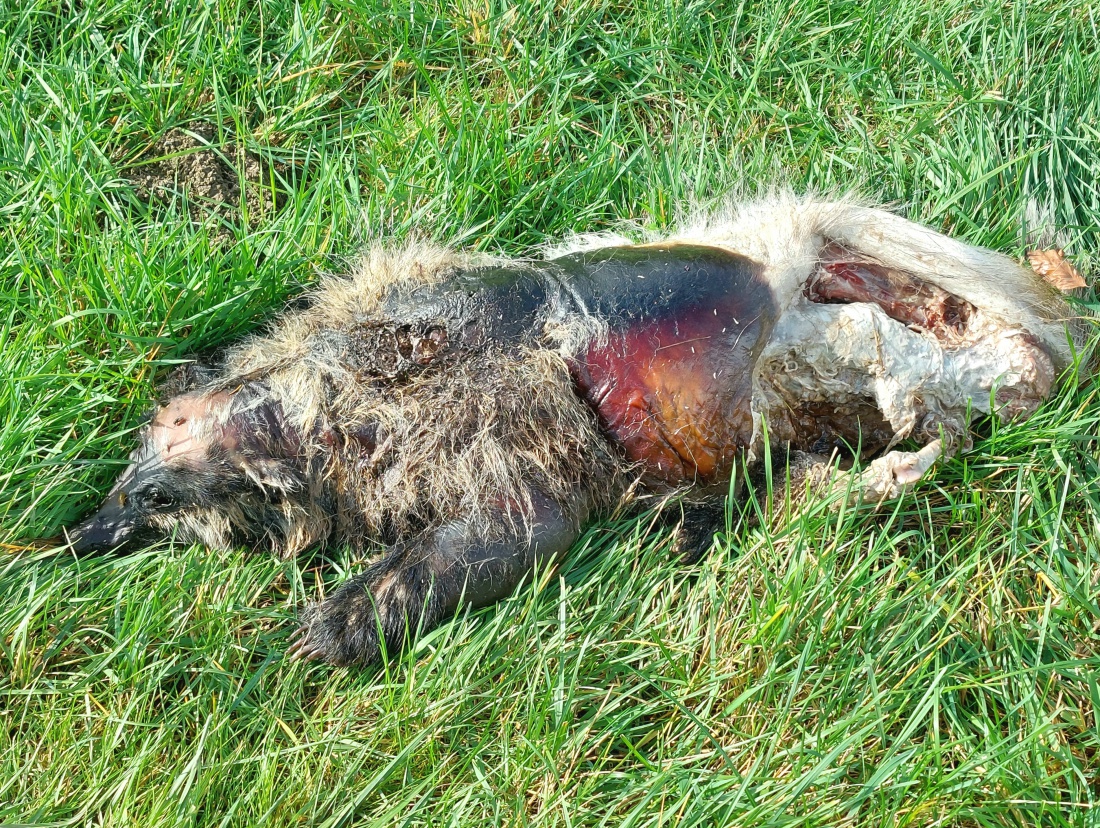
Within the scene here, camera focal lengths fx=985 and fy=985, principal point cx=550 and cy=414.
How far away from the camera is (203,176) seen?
381 centimetres

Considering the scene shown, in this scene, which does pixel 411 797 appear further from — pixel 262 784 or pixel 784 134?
pixel 784 134

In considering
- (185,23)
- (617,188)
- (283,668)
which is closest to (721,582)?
(283,668)

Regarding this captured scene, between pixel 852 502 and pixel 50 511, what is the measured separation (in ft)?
8.17

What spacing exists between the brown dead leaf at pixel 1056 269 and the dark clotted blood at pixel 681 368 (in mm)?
1176

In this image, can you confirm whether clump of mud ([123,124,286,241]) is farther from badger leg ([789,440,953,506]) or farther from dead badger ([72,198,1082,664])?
badger leg ([789,440,953,506])

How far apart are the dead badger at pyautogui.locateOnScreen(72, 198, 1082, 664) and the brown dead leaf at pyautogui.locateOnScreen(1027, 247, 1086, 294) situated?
0.93ft

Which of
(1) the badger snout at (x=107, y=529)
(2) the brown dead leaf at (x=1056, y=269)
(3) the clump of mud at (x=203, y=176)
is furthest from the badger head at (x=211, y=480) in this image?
(2) the brown dead leaf at (x=1056, y=269)

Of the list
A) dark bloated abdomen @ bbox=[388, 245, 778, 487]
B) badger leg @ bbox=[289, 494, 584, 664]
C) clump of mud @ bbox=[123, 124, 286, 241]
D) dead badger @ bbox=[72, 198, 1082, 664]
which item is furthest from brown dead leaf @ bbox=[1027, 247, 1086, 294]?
clump of mud @ bbox=[123, 124, 286, 241]

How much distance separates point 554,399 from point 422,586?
68 cm

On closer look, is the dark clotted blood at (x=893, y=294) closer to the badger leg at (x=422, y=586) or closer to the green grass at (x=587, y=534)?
the green grass at (x=587, y=534)

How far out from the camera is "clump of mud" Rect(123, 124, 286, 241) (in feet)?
12.4

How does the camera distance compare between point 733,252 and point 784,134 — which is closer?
point 733,252

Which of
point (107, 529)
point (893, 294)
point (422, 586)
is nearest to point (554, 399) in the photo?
point (422, 586)

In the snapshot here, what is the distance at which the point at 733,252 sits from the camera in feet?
Answer: 10.4
